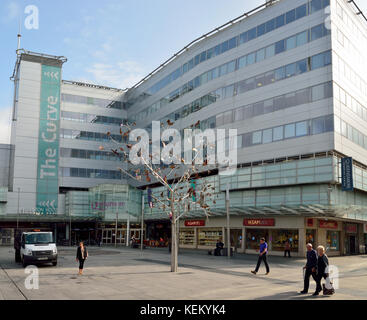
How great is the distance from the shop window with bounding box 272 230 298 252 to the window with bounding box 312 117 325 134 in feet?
31.2

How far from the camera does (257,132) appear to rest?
42531mm

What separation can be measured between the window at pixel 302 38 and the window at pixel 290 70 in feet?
6.96

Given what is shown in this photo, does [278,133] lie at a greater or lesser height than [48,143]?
lesser

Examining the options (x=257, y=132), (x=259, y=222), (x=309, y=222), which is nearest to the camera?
(x=309, y=222)

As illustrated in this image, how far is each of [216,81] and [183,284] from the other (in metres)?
35.5

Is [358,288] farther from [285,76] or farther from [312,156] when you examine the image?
[285,76]

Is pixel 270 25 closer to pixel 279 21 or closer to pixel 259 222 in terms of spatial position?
pixel 279 21

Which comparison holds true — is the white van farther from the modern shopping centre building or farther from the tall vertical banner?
the tall vertical banner

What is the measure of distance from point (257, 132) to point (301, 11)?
42.1ft

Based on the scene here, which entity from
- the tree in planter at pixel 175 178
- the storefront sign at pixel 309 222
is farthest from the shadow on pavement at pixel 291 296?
the storefront sign at pixel 309 222

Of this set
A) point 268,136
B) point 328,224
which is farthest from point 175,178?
point 328,224

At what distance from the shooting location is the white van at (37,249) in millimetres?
22766

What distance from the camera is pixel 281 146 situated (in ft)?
131
